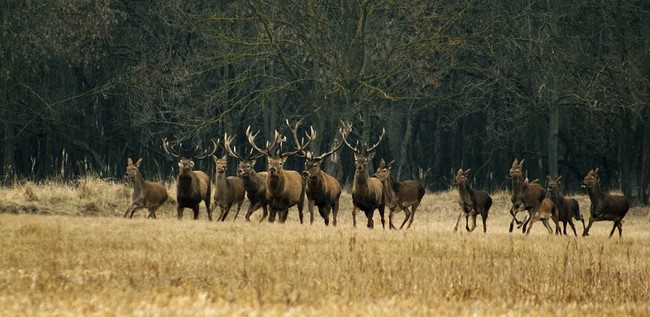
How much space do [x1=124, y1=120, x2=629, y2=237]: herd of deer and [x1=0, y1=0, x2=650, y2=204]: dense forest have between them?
16.9ft

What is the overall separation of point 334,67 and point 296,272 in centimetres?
2148

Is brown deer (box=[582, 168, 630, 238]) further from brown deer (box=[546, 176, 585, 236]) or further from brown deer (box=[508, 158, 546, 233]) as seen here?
brown deer (box=[508, 158, 546, 233])

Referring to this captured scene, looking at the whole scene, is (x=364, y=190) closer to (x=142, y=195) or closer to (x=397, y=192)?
(x=397, y=192)

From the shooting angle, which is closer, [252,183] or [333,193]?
[333,193]

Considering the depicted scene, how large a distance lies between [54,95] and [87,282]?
32.5m

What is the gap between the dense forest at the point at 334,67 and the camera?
33.3 metres

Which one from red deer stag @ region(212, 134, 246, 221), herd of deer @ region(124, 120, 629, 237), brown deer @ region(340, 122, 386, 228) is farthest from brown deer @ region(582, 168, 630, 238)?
red deer stag @ region(212, 134, 246, 221)

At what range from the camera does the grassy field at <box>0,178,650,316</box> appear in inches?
400

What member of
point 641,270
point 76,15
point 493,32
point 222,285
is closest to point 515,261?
point 641,270

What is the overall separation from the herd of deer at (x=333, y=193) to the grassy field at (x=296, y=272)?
3.04 metres

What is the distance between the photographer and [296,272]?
1296 centimetres

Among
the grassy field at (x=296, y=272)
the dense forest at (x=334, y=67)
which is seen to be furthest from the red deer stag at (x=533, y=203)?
the dense forest at (x=334, y=67)

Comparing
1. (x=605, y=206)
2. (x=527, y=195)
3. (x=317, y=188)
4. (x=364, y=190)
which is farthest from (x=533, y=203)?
(x=317, y=188)

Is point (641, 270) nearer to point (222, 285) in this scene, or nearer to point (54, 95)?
point (222, 285)
